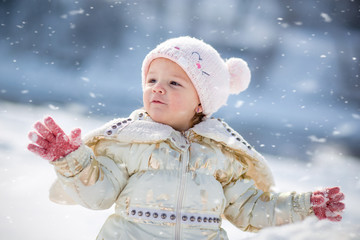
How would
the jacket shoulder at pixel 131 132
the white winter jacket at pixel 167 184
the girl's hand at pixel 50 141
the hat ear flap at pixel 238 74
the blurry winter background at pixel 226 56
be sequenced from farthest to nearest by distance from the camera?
the blurry winter background at pixel 226 56
the hat ear flap at pixel 238 74
the jacket shoulder at pixel 131 132
the white winter jacket at pixel 167 184
the girl's hand at pixel 50 141

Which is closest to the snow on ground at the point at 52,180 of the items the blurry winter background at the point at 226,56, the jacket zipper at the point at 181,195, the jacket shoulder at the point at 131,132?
the blurry winter background at the point at 226,56

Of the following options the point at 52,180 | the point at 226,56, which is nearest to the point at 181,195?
the point at 52,180

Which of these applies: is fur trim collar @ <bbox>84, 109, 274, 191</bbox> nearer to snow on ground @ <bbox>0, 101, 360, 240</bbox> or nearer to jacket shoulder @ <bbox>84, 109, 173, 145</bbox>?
jacket shoulder @ <bbox>84, 109, 173, 145</bbox>

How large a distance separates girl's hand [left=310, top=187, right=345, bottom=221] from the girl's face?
535 millimetres

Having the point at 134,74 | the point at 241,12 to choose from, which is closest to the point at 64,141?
the point at 134,74

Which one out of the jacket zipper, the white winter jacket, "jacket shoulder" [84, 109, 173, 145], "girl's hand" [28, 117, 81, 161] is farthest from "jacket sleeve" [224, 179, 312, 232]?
"girl's hand" [28, 117, 81, 161]

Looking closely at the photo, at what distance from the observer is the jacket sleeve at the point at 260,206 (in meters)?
1.42

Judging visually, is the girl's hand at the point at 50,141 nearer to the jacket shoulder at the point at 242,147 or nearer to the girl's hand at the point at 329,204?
the jacket shoulder at the point at 242,147

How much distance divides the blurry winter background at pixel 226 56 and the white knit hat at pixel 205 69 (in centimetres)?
132

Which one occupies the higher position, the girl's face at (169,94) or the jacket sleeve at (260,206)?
the girl's face at (169,94)

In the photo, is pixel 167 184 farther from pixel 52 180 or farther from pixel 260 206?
pixel 52 180

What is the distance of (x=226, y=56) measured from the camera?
4059mm

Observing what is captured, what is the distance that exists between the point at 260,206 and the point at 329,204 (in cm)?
23

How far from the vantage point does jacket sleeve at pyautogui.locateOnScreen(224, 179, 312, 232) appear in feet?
4.67
